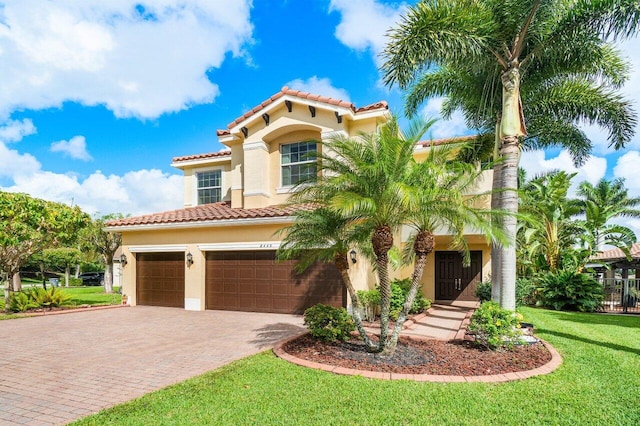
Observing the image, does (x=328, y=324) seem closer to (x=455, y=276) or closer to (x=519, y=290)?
(x=519, y=290)

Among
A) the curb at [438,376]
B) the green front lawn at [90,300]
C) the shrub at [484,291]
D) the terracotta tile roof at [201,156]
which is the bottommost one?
the green front lawn at [90,300]

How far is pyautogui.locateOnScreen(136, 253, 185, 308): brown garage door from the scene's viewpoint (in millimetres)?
16906

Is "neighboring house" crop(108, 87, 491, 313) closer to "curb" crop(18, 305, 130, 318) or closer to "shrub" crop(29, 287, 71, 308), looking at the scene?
"curb" crop(18, 305, 130, 318)

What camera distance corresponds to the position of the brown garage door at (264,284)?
14289 millimetres

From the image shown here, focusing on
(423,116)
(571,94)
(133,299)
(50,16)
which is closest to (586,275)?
(571,94)

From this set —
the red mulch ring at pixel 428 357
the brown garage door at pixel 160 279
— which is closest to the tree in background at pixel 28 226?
the brown garage door at pixel 160 279

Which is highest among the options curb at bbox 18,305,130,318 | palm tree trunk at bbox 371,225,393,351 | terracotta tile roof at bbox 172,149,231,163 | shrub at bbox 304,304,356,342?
terracotta tile roof at bbox 172,149,231,163

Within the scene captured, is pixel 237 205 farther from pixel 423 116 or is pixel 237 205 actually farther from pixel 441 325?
pixel 423 116

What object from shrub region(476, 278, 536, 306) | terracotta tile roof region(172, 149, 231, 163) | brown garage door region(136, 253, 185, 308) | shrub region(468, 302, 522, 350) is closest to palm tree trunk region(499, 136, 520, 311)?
shrub region(468, 302, 522, 350)

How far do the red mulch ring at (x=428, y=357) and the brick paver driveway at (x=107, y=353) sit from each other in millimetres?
1709

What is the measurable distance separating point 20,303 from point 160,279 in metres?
5.51

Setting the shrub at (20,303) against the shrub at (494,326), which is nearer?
the shrub at (494,326)

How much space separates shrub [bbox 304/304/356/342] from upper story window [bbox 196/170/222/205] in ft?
42.2

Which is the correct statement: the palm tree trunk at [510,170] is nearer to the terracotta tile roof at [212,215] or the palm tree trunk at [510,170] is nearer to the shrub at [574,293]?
the terracotta tile roof at [212,215]
